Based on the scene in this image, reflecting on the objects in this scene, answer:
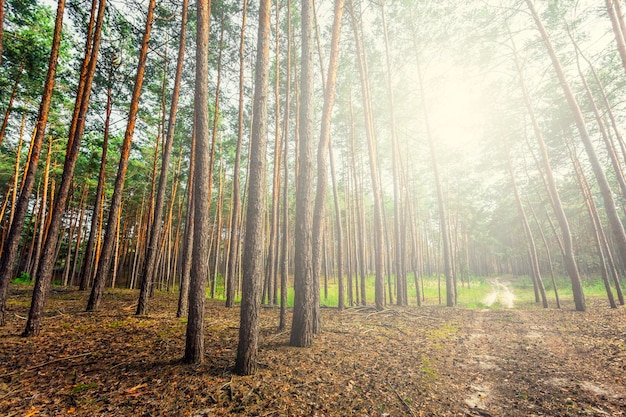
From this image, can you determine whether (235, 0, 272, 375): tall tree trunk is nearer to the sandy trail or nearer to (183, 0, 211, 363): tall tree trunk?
(183, 0, 211, 363): tall tree trunk

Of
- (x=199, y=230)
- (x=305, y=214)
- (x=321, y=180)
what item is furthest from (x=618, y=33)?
(x=199, y=230)

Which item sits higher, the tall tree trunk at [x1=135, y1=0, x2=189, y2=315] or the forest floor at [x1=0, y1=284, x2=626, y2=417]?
the tall tree trunk at [x1=135, y1=0, x2=189, y2=315]

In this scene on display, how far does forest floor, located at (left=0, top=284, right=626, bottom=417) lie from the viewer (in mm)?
3012

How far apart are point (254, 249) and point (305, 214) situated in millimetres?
1639

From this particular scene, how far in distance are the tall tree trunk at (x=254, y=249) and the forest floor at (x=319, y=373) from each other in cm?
34

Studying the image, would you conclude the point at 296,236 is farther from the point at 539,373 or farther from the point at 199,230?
the point at 539,373

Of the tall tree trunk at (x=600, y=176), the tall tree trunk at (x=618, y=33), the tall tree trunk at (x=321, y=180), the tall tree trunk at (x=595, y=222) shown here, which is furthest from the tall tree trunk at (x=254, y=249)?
the tall tree trunk at (x=595, y=222)

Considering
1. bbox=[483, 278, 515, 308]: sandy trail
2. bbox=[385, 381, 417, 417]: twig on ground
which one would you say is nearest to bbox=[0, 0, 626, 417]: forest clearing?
bbox=[385, 381, 417, 417]: twig on ground

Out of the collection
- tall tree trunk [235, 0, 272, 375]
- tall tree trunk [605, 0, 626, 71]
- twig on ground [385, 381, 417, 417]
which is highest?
tall tree trunk [605, 0, 626, 71]

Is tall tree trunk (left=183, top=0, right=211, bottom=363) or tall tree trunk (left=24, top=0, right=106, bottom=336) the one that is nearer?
tall tree trunk (left=183, top=0, right=211, bottom=363)

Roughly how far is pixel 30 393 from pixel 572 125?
64.4 ft

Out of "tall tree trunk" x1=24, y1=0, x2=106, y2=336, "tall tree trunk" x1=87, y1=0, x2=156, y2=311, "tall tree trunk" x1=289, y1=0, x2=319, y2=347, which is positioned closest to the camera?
"tall tree trunk" x1=289, y1=0, x2=319, y2=347

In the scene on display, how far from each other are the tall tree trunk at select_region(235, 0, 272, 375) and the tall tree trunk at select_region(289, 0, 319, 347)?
122cm

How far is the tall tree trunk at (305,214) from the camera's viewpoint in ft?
16.4
